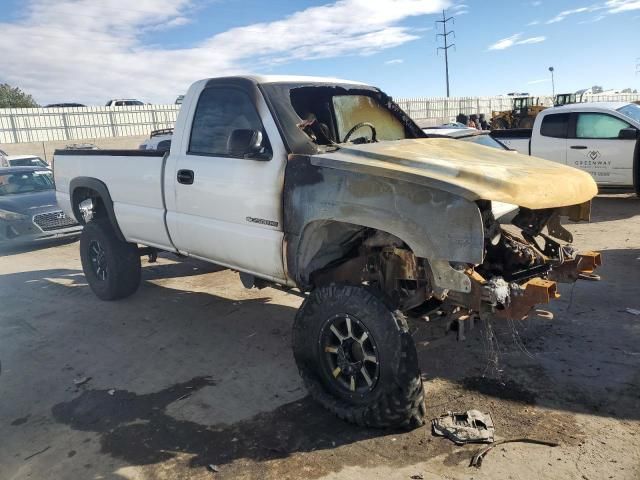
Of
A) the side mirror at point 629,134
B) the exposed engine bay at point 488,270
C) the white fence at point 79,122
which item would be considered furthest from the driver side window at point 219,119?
the white fence at point 79,122

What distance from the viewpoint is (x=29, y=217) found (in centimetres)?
936

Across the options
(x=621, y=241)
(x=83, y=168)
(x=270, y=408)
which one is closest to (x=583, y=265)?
(x=270, y=408)

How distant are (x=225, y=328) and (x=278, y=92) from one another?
2389mm

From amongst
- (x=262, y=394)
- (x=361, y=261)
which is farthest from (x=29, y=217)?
(x=361, y=261)

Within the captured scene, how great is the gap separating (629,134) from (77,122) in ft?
81.8

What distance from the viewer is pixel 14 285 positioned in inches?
280

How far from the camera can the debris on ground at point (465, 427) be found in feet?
10.1

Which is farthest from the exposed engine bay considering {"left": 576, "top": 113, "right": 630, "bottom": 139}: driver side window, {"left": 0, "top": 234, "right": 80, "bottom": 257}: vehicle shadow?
{"left": 0, "top": 234, "right": 80, "bottom": 257}: vehicle shadow

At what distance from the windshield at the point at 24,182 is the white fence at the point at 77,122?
1635 cm

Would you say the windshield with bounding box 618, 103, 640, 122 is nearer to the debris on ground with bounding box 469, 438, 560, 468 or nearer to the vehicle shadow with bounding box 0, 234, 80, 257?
the debris on ground with bounding box 469, 438, 560, 468

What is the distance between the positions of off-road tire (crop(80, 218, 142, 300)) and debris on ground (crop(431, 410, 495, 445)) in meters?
4.05

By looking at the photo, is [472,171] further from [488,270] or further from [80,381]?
→ [80,381]

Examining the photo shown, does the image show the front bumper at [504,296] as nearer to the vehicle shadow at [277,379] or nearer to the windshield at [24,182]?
the vehicle shadow at [277,379]

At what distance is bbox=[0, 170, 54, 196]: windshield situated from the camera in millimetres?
10398
